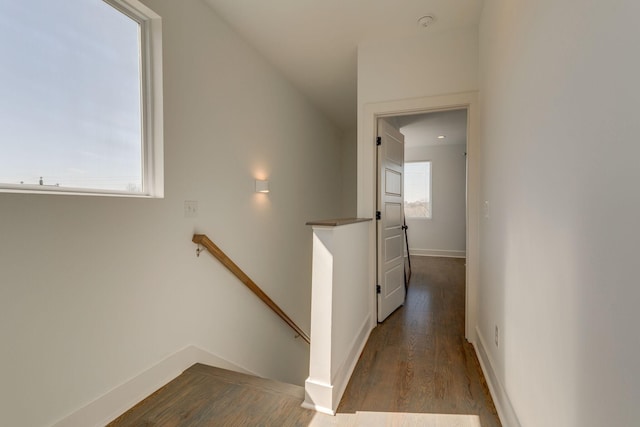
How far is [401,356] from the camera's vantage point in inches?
88.0

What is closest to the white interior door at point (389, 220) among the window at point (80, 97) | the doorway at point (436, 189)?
the window at point (80, 97)

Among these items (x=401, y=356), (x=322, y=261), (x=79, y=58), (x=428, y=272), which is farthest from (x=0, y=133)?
(x=428, y=272)

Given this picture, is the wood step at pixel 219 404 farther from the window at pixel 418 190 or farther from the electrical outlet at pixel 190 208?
the window at pixel 418 190

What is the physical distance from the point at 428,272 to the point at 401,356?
10.9 ft

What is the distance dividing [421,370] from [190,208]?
2.00m

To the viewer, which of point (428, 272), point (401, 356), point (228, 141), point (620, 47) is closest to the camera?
point (620, 47)

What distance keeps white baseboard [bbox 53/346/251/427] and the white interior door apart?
1729mm

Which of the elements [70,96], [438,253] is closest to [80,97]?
[70,96]

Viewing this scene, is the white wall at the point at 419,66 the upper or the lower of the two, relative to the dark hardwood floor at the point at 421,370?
upper

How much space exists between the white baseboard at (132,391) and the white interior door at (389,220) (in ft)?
5.67

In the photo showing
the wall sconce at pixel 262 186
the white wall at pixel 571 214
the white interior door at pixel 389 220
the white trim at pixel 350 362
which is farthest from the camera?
the wall sconce at pixel 262 186

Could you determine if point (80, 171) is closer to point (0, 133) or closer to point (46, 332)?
point (0, 133)

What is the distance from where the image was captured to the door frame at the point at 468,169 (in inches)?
96.7

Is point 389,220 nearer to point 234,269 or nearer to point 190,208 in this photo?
point 234,269
